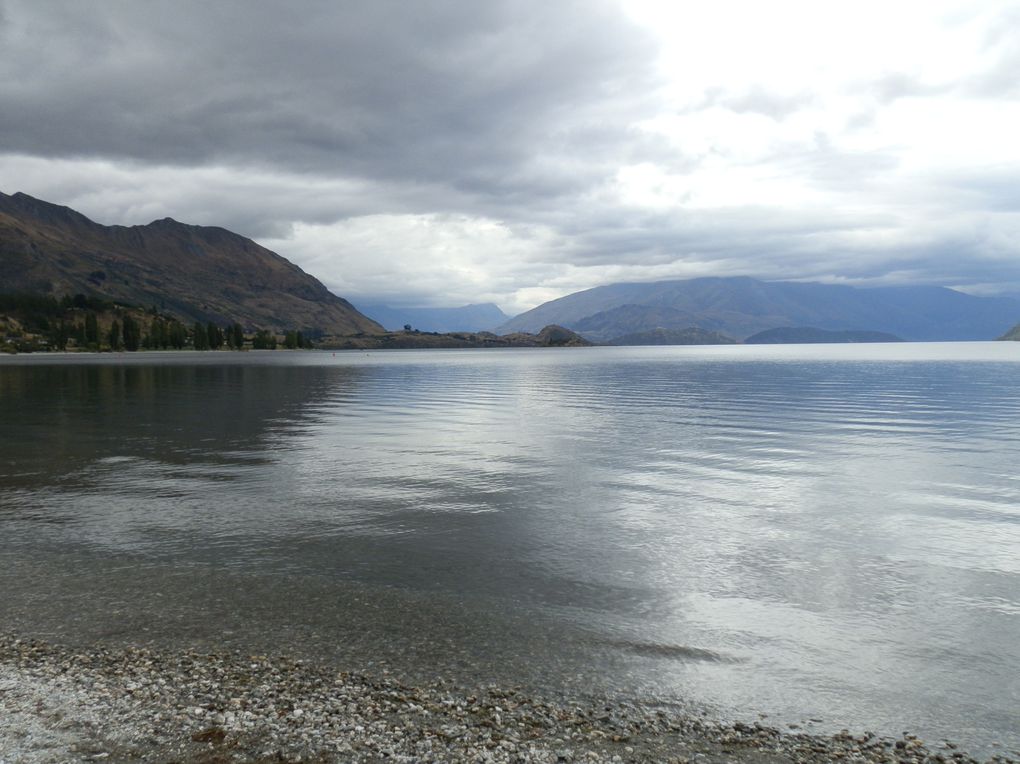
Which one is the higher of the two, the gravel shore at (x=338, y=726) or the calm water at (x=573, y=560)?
the gravel shore at (x=338, y=726)

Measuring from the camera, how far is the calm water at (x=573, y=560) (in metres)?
14.5

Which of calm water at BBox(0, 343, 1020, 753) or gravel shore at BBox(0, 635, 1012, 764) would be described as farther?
calm water at BBox(0, 343, 1020, 753)

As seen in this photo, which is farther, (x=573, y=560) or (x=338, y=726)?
(x=573, y=560)

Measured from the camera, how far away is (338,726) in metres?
11.8

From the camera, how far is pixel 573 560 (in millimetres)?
22188

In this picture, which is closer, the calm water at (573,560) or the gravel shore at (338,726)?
the gravel shore at (338,726)

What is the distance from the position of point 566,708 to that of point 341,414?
6084 centimetres

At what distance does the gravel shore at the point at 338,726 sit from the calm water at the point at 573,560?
2.94 ft

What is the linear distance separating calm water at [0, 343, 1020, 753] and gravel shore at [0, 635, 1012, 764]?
0.90 meters

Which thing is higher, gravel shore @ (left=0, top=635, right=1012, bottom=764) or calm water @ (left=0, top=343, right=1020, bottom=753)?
gravel shore @ (left=0, top=635, right=1012, bottom=764)

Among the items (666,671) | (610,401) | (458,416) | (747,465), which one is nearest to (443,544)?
(666,671)

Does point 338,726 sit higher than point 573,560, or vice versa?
point 338,726

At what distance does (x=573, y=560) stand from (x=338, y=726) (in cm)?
1157

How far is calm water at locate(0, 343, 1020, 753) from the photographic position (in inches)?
571
